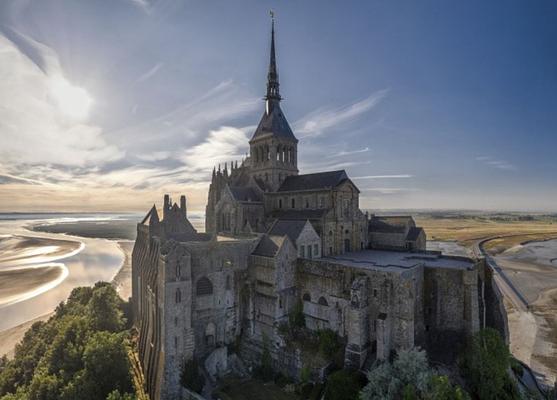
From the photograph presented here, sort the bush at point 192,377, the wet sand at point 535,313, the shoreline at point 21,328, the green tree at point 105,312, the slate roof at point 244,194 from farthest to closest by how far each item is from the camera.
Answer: the slate roof at point 244,194, the shoreline at point 21,328, the wet sand at point 535,313, the green tree at point 105,312, the bush at point 192,377

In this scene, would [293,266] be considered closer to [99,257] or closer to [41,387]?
[41,387]

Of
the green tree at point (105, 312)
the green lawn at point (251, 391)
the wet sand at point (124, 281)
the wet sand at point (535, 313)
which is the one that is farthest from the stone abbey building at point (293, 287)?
the wet sand at point (124, 281)

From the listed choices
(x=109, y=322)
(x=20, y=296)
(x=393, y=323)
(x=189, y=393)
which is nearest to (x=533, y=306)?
(x=393, y=323)

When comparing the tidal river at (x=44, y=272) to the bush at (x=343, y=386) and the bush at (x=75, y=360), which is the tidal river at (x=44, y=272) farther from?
the bush at (x=343, y=386)

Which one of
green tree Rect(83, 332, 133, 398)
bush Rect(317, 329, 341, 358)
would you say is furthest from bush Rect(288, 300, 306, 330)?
green tree Rect(83, 332, 133, 398)

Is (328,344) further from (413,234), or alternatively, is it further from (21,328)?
(21,328)

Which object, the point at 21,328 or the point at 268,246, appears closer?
the point at 268,246

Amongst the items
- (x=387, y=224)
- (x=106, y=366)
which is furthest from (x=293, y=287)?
(x=387, y=224)
